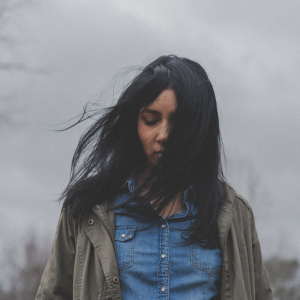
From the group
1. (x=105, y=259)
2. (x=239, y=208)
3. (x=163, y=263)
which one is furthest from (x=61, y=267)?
(x=239, y=208)

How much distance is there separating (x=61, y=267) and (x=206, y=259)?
0.77 metres

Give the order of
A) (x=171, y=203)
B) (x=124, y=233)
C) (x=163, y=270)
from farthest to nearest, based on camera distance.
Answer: (x=171, y=203), (x=124, y=233), (x=163, y=270)

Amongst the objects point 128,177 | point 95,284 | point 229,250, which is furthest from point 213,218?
point 95,284

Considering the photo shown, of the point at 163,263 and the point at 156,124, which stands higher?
the point at 156,124

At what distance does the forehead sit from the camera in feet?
8.11

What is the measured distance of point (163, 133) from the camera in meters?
2.44

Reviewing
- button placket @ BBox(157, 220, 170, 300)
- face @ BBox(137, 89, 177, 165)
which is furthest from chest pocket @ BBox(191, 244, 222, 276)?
face @ BBox(137, 89, 177, 165)

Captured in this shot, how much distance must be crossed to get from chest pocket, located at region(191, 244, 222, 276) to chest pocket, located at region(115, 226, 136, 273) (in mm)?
319

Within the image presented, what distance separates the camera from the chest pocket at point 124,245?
2.38m

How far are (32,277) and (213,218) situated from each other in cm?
3136

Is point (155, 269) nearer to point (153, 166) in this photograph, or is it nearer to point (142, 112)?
point (153, 166)

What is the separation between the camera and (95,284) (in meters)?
2.39

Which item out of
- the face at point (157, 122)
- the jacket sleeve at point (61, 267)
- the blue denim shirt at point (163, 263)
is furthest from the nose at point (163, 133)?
the jacket sleeve at point (61, 267)

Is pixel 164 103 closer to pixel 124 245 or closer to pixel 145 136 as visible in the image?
pixel 145 136
